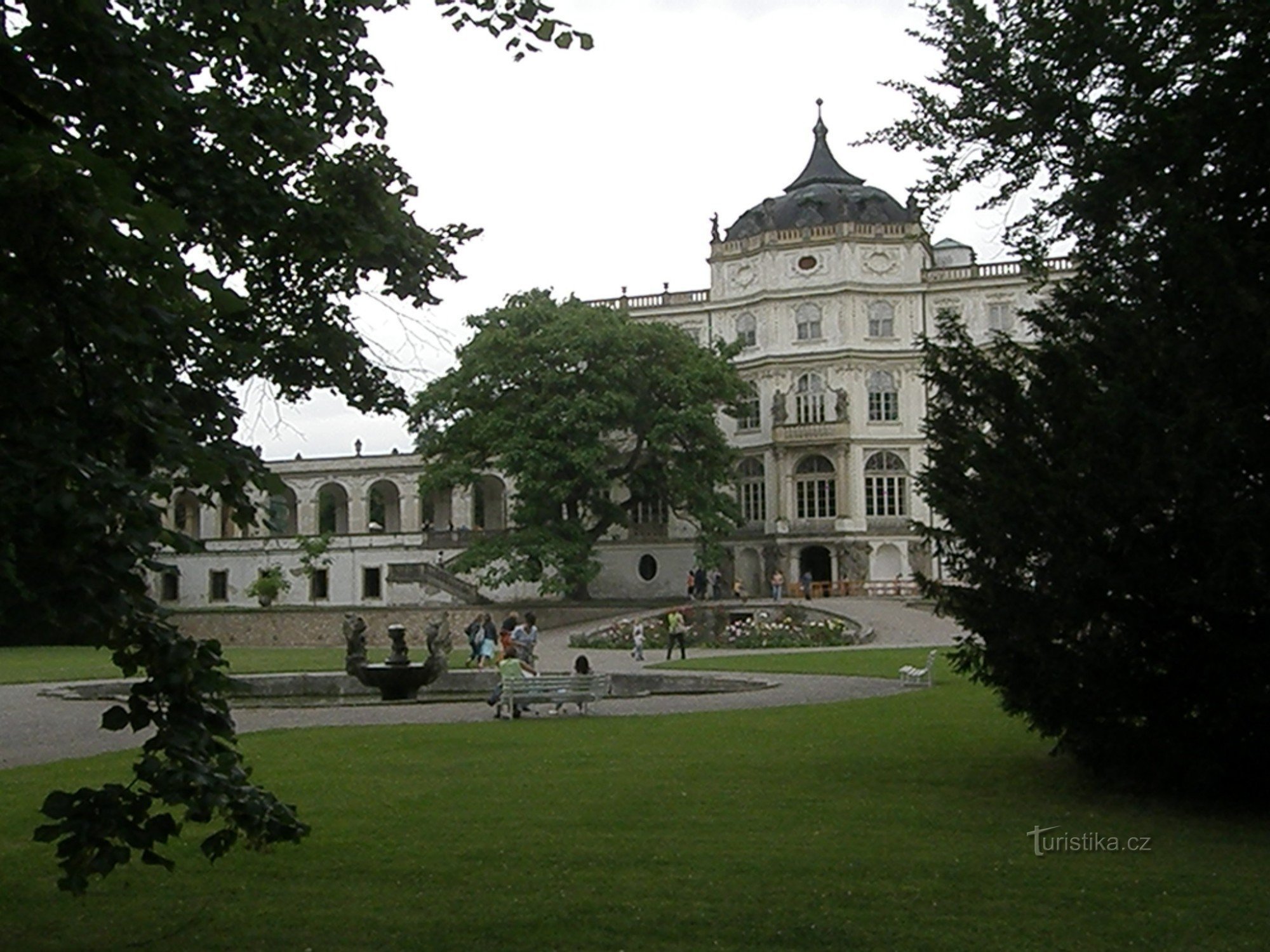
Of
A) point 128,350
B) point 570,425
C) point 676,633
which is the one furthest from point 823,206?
point 128,350

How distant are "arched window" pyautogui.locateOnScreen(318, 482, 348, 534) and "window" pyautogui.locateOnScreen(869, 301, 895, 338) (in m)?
28.1

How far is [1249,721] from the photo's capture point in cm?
1104

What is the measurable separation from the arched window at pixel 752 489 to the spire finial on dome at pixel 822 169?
44.9ft

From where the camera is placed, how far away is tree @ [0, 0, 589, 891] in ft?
18.5

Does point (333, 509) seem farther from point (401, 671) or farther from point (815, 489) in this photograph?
point (401, 671)

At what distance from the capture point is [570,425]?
5059cm

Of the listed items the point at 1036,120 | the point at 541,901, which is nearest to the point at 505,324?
the point at 1036,120

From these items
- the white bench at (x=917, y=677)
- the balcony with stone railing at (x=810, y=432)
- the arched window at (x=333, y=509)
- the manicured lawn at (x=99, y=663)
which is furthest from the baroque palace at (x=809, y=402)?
the white bench at (x=917, y=677)

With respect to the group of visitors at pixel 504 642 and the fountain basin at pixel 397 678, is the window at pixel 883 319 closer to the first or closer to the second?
the group of visitors at pixel 504 642

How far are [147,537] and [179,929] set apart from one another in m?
3.03

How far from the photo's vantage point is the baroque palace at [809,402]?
203ft

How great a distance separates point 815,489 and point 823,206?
42.2 ft

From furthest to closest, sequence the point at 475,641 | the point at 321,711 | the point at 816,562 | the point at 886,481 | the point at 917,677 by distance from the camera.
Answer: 1. the point at 816,562
2. the point at 886,481
3. the point at 475,641
4. the point at 917,677
5. the point at 321,711

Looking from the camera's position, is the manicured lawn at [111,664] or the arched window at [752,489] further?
the arched window at [752,489]
